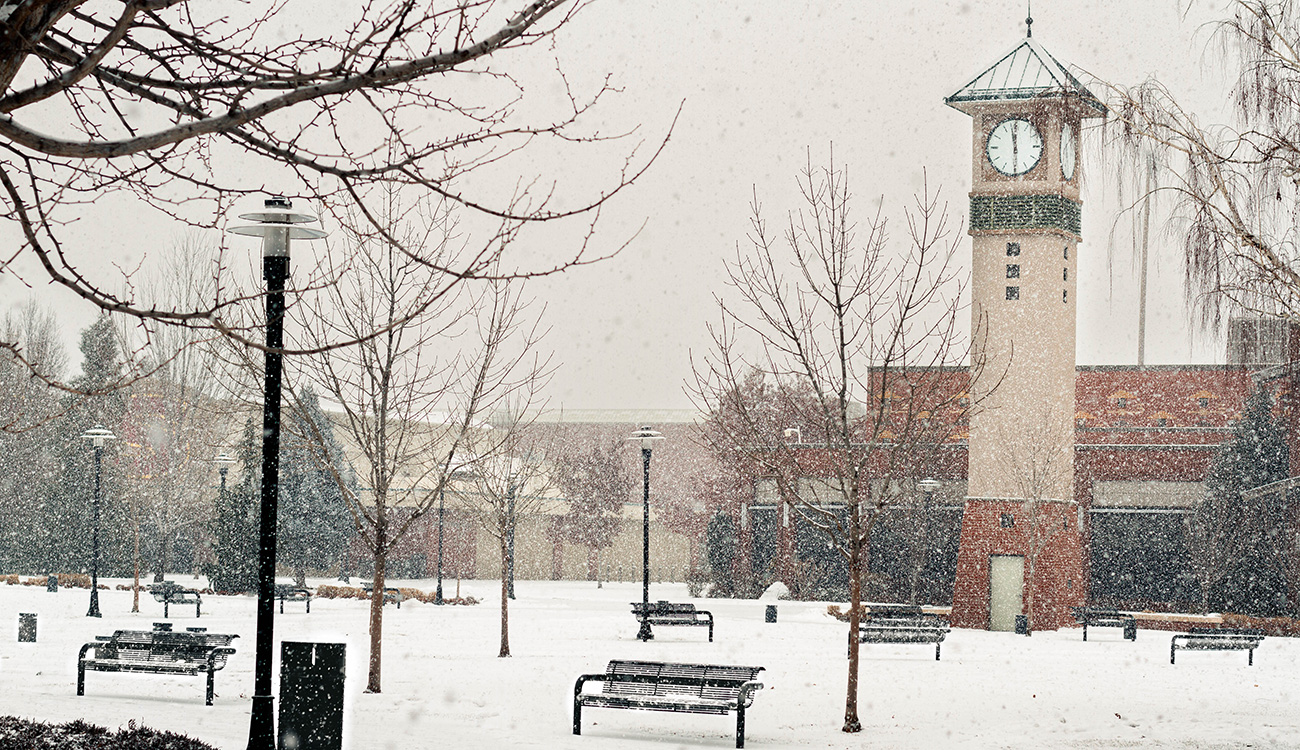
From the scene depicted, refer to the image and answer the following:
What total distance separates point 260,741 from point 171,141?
5401 millimetres

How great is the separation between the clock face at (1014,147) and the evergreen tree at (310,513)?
25.2 metres

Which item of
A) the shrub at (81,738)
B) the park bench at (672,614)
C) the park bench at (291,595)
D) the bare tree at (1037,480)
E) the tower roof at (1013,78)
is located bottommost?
the park bench at (291,595)

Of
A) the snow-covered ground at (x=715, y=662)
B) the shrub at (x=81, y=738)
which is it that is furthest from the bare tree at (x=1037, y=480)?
the shrub at (x=81, y=738)

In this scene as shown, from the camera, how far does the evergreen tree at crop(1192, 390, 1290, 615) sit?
38.4 meters

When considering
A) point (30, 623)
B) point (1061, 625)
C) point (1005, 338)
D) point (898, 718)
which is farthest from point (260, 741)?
point (1061, 625)

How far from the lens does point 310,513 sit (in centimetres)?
5184

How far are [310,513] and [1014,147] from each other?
3103 cm

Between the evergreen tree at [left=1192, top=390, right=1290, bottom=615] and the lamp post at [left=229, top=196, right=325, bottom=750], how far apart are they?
113 ft

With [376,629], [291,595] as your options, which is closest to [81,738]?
[376,629]

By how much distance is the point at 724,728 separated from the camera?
14250 millimetres

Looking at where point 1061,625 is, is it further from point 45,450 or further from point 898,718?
point 45,450

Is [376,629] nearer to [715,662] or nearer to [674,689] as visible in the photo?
[674,689]

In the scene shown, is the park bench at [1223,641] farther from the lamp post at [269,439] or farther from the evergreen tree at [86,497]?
the evergreen tree at [86,497]

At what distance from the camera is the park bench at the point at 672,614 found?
2730cm
